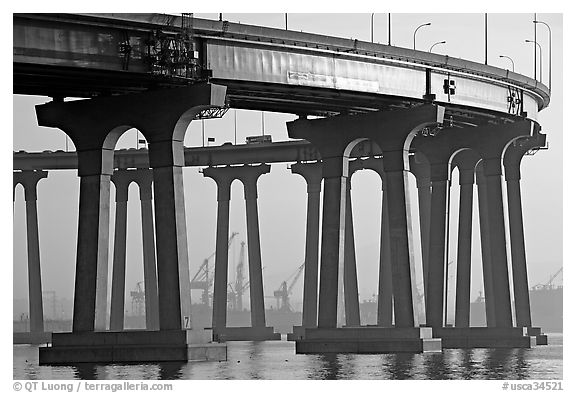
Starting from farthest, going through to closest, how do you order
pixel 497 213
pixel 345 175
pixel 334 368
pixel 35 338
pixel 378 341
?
1. pixel 35 338
2. pixel 497 213
3. pixel 345 175
4. pixel 378 341
5. pixel 334 368

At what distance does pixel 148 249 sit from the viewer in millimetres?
157375

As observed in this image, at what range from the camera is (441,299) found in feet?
389

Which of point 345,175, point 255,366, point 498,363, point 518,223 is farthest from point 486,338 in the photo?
point 255,366

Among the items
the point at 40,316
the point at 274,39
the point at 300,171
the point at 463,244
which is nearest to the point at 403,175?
the point at 274,39

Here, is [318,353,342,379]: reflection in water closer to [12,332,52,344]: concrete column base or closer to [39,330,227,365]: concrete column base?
[39,330,227,365]: concrete column base

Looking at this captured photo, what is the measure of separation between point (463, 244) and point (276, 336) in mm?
34941

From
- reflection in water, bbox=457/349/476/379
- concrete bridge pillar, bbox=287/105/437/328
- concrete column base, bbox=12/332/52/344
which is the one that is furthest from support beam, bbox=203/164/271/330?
reflection in water, bbox=457/349/476/379

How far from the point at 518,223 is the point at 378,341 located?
31756 millimetres

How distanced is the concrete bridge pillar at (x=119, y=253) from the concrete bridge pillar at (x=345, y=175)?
54058mm

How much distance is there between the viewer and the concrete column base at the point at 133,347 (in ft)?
266

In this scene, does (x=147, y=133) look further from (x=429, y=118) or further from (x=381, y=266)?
(x=381, y=266)

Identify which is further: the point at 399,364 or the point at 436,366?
the point at 399,364

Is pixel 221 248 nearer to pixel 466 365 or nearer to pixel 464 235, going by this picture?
pixel 464 235

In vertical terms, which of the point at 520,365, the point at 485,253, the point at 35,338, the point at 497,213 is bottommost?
the point at 520,365
